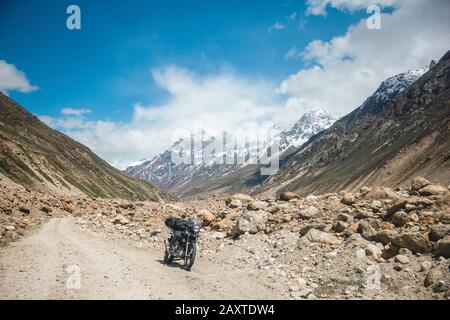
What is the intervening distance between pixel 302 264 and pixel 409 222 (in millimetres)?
4854

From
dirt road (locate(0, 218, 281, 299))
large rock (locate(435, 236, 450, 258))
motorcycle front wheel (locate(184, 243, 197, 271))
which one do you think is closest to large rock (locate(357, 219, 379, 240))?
large rock (locate(435, 236, 450, 258))

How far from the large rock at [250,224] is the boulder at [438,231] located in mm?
8210

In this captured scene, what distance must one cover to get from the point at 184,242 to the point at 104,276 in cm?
419

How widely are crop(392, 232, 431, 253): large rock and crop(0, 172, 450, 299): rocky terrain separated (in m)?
0.03

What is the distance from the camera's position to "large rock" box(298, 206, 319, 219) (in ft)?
65.8

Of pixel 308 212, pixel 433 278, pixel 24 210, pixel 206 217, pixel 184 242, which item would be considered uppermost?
pixel 308 212

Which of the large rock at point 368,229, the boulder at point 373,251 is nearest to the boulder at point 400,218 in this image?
the large rock at point 368,229

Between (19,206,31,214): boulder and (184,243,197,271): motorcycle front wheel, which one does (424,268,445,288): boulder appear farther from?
(19,206,31,214): boulder

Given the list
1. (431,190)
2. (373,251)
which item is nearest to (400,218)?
(373,251)

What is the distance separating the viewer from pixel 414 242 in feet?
43.4

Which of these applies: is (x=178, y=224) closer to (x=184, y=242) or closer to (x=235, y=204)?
(x=184, y=242)

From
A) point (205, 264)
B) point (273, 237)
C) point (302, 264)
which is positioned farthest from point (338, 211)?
point (205, 264)
